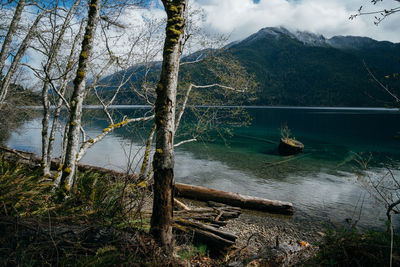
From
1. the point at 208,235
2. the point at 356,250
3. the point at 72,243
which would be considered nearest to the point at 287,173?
the point at 208,235

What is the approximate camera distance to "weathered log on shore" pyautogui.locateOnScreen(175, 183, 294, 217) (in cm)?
1061


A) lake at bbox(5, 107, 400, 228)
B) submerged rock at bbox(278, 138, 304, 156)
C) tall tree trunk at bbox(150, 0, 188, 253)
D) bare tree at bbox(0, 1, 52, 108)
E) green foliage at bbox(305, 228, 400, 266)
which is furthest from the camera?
submerged rock at bbox(278, 138, 304, 156)

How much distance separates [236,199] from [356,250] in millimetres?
8277

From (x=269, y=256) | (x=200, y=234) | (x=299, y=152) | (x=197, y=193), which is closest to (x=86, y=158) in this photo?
→ (x=197, y=193)

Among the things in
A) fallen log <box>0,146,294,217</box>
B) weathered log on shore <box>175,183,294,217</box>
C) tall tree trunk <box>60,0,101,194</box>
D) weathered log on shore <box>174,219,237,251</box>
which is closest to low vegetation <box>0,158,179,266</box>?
tall tree trunk <box>60,0,101,194</box>

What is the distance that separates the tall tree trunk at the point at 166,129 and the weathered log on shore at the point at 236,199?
7.66m

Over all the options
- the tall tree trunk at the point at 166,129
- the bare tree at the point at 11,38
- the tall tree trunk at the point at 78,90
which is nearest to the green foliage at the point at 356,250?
the tall tree trunk at the point at 166,129

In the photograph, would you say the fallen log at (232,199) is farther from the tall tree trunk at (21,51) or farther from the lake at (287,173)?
the tall tree trunk at (21,51)

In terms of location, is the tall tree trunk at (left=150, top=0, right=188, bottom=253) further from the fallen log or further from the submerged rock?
the submerged rock

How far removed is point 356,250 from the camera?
3.02 meters

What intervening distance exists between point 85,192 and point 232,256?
4541 millimetres

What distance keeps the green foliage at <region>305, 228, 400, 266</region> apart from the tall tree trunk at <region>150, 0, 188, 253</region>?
256 cm

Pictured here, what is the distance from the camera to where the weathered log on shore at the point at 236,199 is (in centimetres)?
1061

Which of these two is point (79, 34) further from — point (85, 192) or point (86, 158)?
point (86, 158)
